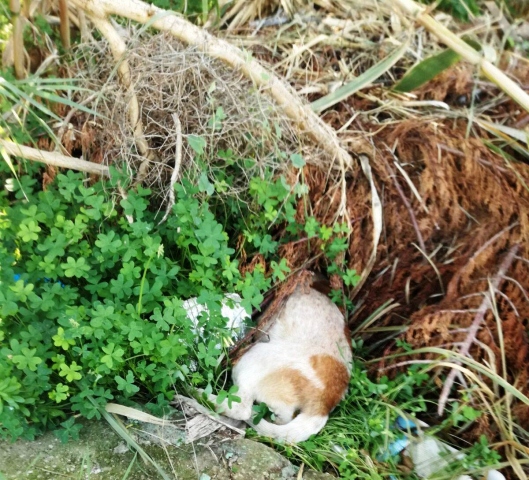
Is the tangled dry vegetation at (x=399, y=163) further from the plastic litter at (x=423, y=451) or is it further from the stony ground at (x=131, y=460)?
the stony ground at (x=131, y=460)

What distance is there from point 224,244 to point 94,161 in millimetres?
835

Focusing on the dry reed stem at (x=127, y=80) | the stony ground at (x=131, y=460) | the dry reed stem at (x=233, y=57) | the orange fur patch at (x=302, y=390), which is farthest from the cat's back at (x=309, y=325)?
the dry reed stem at (x=127, y=80)

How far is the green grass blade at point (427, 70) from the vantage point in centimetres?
289

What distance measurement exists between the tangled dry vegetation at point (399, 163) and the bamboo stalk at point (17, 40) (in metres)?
0.30

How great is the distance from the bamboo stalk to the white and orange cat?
1.89 meters

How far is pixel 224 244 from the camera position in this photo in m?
2.56

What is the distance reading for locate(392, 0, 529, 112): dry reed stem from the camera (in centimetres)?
240

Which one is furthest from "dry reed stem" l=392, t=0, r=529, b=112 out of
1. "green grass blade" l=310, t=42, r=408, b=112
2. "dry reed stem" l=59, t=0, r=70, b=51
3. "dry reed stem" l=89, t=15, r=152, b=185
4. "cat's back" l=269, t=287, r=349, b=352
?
"dry reed stem" l=59, t=0, r=70, b=51

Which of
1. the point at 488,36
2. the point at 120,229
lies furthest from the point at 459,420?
the point at 488,36

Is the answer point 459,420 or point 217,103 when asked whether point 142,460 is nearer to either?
point 459,420

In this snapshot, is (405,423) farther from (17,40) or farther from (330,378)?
(17,40)

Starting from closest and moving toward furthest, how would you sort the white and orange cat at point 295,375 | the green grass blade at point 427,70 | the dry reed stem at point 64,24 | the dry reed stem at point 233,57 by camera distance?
the dry reed stem at point 233,57
the white and orange cat at point 295,375
the dry reed stem at point 64,24
the green grass blade at point 427,70

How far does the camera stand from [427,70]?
303 cm

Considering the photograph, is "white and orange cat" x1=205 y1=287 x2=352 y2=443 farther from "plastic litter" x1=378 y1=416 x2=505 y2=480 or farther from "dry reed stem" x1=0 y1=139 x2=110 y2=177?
"dry reed stem" x1=0 y1=139 x2=110 y2=177
